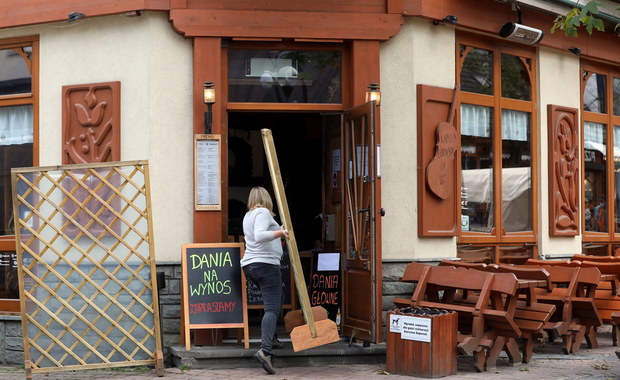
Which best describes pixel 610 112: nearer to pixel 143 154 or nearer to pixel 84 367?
pixel 143 154

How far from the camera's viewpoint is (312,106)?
1020 cm

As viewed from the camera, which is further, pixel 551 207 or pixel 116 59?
pixel 551 207

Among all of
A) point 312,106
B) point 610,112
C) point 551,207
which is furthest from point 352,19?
point 610,112

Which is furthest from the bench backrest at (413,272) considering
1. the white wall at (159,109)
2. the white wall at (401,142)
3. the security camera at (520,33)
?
the security camera at (520,33)

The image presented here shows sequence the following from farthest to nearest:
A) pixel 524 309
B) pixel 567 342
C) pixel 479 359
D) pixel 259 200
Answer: pixel 567 342 < pixel 524 309 < pixel 259 200 < pixel 479 359

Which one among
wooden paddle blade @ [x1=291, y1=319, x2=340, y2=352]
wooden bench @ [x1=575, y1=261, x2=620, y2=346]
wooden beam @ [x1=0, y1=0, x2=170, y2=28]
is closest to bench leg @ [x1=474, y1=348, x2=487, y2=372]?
wooden paddle blade @ [x1=291, y1=319, x2=340, y2=352]

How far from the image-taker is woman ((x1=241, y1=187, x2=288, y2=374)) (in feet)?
29.5

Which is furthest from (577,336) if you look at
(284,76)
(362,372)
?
(284,76)

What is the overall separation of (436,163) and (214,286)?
9.25 ft

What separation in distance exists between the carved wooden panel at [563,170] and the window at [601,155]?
620mm

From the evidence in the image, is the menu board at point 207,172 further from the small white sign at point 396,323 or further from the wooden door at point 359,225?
the small white sign at point 396,323

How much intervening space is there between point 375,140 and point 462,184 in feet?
6.09

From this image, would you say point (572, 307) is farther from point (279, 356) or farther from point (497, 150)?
point (279, 356)

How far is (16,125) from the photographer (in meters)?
10.9
